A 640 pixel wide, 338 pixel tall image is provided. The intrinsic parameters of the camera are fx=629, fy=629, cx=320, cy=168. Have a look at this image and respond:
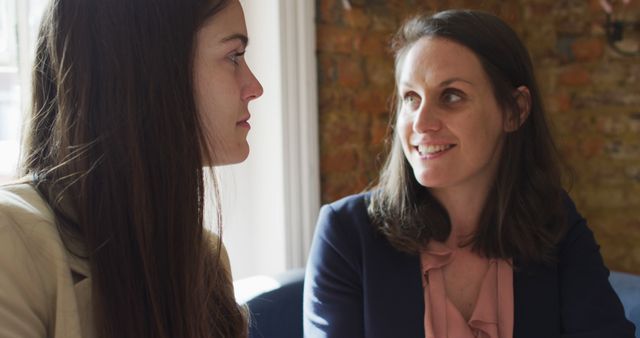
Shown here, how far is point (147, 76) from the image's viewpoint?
806 mm

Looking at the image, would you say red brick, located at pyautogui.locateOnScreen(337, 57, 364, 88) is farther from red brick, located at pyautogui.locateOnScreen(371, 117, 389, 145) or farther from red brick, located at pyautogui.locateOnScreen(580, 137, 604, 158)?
red brick, located at pyautogui.locateOnScreen(580, 137, 604, 158)

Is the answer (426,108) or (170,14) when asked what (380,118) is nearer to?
(426,108)

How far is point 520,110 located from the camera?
1.55 m

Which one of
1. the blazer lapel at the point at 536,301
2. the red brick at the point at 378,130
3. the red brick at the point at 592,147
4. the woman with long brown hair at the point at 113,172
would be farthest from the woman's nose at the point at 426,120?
the red brick at the point at 592,147

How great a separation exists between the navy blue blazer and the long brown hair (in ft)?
2.05

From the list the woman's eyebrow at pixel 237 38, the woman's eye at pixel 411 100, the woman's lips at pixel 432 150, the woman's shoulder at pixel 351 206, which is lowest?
the woman's shoulder at pixel 351 206

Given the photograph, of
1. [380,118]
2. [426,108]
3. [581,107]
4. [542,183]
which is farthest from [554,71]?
[426,108]

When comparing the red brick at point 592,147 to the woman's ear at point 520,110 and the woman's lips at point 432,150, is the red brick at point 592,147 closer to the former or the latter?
the woman's ear at point 520,110

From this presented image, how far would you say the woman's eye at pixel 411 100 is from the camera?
149cm

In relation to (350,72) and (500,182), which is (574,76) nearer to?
(350,72)

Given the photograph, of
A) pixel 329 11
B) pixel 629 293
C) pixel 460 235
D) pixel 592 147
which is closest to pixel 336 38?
pixel 329 11

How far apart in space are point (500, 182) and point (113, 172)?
1.04 metres

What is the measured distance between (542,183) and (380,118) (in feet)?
2.68

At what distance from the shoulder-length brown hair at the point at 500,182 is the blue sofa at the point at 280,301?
33 cm
